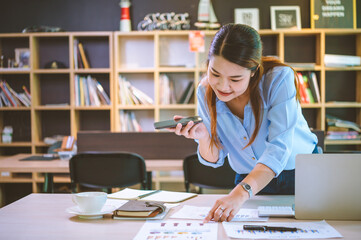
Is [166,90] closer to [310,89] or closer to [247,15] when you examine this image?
[247,15]

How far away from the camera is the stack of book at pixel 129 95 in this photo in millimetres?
4668

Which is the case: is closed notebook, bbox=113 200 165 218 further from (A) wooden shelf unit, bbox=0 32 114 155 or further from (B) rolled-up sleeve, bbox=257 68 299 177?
(A) wooden shelf unit, bbox=0 32 114 155

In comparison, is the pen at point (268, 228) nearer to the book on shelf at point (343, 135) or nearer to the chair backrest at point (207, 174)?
the chair backrest at point (207, 174)

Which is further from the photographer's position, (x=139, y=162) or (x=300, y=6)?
(x=300, y=6)

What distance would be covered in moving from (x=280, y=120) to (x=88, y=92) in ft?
11.6

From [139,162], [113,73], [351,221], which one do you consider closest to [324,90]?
[113,73]

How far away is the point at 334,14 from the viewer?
4641 mm

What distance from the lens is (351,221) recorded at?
4.20 ft

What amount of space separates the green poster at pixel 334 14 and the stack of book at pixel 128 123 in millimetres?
2214

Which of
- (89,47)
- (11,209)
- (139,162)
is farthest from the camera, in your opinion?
(89,47)

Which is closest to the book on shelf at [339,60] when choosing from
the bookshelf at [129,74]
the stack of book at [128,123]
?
the bookshelf at [129,74]

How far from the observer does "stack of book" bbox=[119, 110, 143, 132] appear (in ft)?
15.5

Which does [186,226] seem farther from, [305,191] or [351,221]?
[351,221]

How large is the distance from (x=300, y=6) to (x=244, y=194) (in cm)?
404
